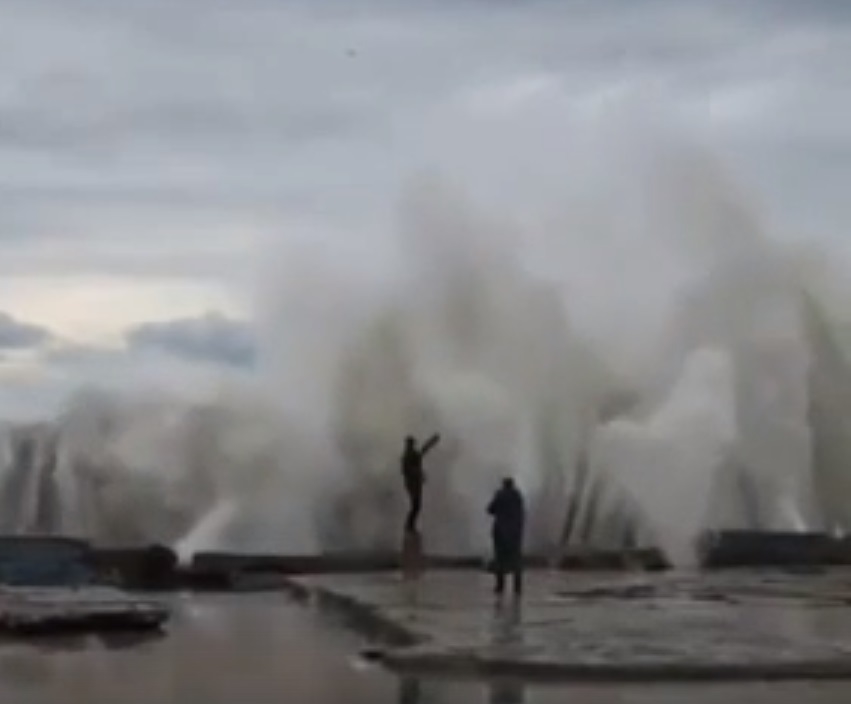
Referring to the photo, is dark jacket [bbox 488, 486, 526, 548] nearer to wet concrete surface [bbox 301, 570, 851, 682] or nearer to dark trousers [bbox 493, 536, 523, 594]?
dark trousers [bbox 493, 536, 523, 594]

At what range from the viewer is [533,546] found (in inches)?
2128

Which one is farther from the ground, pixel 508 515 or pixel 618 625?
pixel 508 515

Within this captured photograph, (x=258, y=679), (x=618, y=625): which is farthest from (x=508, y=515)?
(x=258, y=679)

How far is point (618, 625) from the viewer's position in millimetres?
22547

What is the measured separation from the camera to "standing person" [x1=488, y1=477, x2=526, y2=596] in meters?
28.6

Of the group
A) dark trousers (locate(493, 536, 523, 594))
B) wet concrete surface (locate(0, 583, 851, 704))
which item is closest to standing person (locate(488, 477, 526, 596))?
dark trousers (locate(493, 536, 523, 594))

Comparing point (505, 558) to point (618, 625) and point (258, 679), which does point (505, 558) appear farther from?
point (258, 679)

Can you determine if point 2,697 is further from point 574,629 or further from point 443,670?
point 574,629

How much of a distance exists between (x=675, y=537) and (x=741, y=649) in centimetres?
2948

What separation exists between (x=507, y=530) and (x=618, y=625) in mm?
6555

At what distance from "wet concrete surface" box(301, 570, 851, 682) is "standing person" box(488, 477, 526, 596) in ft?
1.47

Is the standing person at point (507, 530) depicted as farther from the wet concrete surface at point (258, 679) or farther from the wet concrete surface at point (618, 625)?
the wet concrete surface at point (258, 679)

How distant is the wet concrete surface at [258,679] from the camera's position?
1625 centimetres

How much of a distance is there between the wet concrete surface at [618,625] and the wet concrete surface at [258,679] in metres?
0.43
